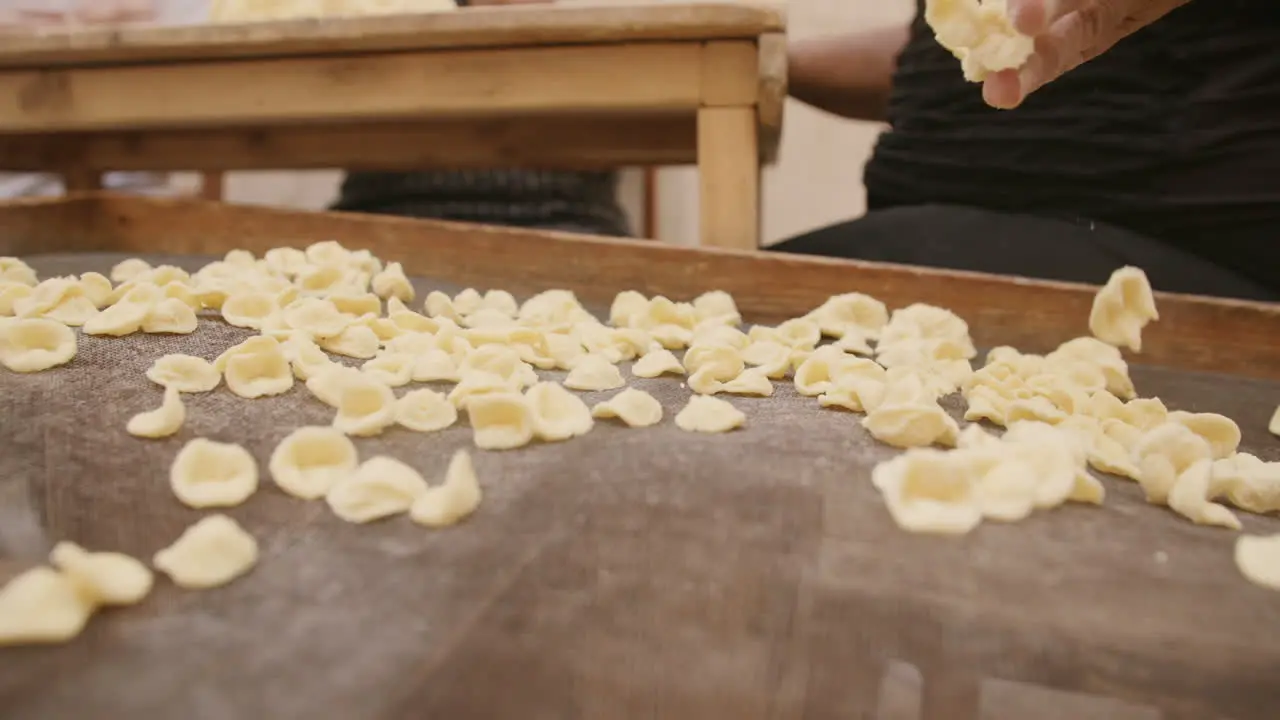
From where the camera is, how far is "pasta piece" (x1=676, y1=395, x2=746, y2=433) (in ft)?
1.81

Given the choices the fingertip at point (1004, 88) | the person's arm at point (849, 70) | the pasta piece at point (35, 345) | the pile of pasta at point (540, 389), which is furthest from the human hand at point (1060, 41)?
the person's arm at point (849, 70)

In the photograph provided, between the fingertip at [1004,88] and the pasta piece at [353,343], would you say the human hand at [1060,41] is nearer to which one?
the fingertip at [1004,88]

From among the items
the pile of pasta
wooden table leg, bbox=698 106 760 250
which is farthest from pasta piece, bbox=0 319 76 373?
wooden table leg, bbox=698 106 760 250

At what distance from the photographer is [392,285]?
0.87 meters

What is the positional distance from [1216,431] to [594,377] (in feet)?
1.31

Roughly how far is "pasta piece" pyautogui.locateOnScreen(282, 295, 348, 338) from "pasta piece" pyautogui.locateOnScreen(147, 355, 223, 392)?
96 mm

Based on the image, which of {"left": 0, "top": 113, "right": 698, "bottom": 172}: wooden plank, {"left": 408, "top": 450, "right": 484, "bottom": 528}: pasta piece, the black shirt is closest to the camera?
{"left": 408, "top": 450, "right": 484, "bottom": 528}: pasta piece

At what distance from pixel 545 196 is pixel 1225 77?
44.2 inches

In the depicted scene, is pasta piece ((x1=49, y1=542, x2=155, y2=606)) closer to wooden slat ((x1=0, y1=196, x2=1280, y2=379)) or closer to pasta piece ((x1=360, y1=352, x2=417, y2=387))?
pasta piece ((x1=360, y1=352, x2=417, y2=387))

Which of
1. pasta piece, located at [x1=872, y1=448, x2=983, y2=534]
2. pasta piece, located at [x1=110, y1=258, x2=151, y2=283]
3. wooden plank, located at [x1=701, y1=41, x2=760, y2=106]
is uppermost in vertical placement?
wooden plank, located at [x1=701, y1=41, x2=760, y2=106]

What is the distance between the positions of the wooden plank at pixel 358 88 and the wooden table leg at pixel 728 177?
36mm

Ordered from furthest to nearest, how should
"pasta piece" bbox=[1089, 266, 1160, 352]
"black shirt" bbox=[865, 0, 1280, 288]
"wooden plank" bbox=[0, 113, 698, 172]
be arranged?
"wooden plank" bbox=[0, 113, 698, 172] < "black shirt" bbox=[865, 0, 1280, 288] < "pasta piece" bbox=[1089, 266, 1160, 352]

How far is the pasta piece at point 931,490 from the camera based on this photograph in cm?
44

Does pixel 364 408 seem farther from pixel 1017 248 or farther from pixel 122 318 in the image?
pixel 1017 248
